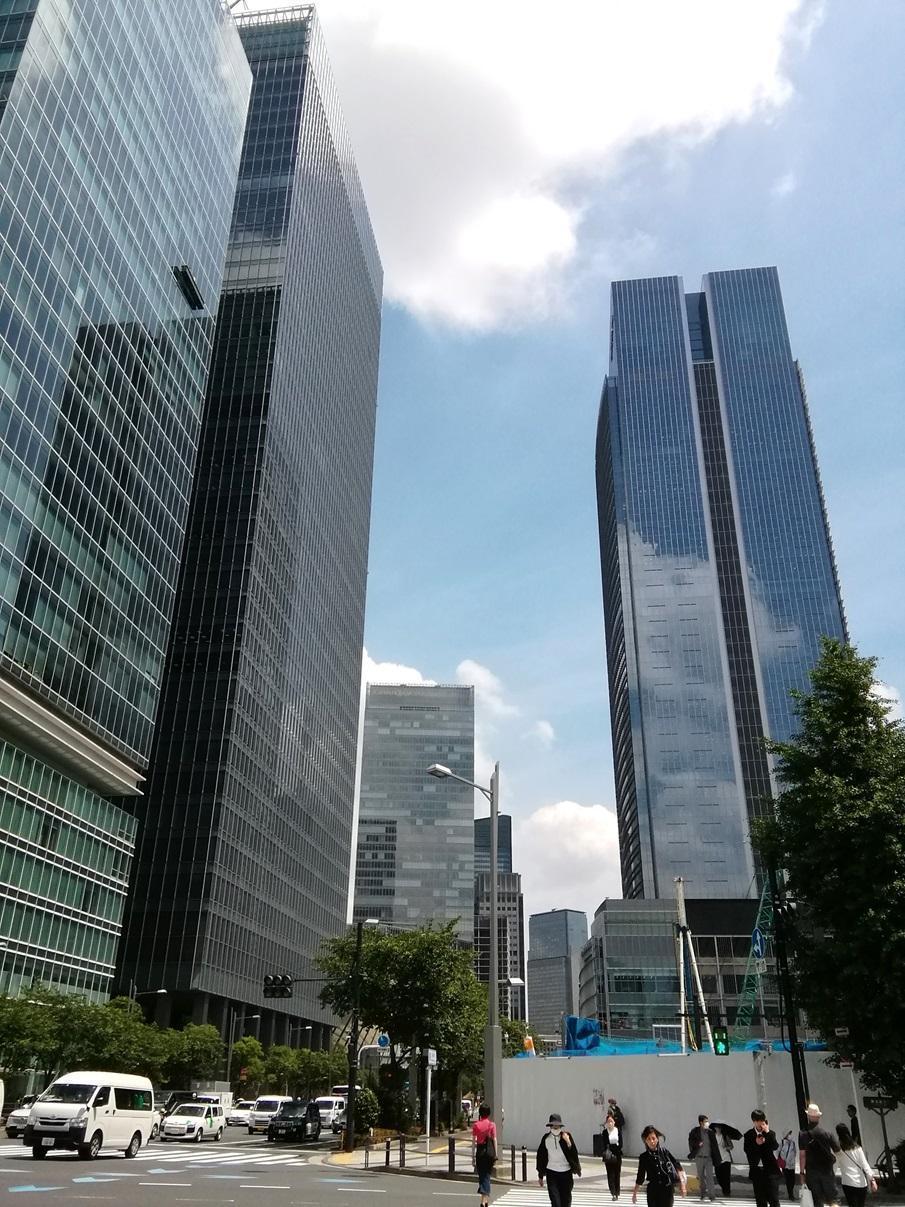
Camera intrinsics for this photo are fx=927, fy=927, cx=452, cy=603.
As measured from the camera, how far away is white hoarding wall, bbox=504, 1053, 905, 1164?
27.2 meters

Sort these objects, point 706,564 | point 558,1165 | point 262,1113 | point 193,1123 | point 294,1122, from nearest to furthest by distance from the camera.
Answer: point 558,1165 → point 193,1123 → point 294,1122 → point 262,1113 → point 706,564

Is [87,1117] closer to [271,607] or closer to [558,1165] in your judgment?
[558,1165]

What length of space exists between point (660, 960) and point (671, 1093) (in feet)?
352

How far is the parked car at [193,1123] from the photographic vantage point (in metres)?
39.9

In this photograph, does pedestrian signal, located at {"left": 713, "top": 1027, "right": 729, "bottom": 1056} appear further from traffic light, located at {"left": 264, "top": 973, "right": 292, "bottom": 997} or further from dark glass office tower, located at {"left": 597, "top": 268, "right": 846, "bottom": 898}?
dark glass office tower, located at {"left": 597, "top": 268, "right": 846, "bottom": 898}

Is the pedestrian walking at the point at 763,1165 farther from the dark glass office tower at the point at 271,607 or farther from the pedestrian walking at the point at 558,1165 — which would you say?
the dark glass office tower at the point at 271,607

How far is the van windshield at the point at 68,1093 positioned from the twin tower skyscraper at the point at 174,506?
2941 centimetres

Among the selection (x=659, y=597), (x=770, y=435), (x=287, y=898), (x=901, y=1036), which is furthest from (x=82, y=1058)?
(x=770, y=435)

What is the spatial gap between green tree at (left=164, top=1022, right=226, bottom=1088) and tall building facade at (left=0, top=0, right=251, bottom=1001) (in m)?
7.10

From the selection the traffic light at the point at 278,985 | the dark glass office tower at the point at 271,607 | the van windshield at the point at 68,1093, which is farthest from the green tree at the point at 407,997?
the dark glass office tower at the point at 271,607

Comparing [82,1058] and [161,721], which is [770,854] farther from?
[161,721]

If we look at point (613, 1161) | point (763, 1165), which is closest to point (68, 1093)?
point (613, 1161)

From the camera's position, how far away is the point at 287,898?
106375 millimetres

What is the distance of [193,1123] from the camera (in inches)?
1585
